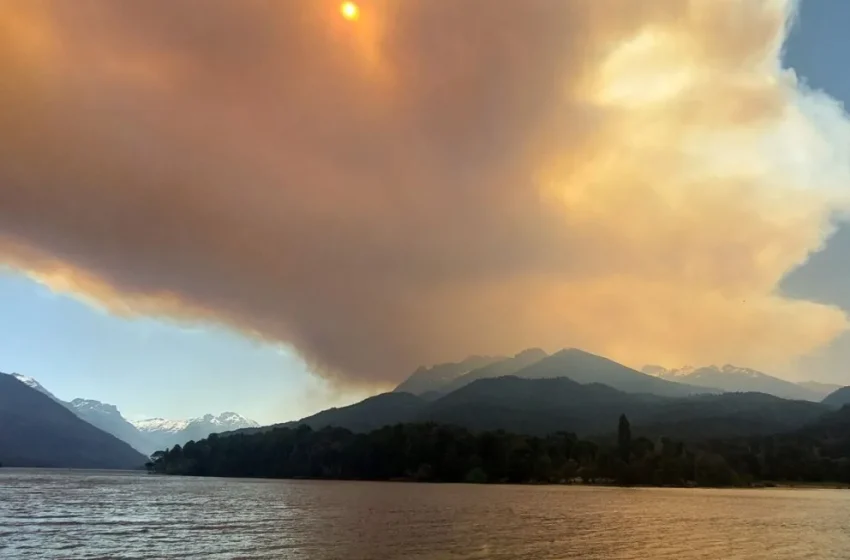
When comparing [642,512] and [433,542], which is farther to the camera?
[642,512]

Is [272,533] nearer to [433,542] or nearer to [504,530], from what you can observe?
[433,542]

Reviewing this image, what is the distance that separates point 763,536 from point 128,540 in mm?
99514

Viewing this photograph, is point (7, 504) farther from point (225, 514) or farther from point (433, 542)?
point (433, 542)

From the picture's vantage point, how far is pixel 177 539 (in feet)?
298

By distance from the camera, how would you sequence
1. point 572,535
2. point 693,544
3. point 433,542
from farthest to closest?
point 572,535 < point 693,544 < point 433,542

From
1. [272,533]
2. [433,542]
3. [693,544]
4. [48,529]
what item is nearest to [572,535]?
[693,544]

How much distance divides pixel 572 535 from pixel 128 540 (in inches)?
2616

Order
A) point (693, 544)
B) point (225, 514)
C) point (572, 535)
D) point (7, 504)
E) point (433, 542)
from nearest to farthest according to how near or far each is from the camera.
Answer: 1. point (433, 542)
2. point (693, 544)
3. point (572, 535)
4. point (225, 514)
5. point (7, 504)

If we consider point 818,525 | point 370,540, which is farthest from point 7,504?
point 818,525

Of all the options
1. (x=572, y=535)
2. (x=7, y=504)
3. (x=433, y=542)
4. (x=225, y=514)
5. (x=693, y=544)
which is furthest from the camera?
(x=7, y=504)

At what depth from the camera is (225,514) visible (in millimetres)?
130500

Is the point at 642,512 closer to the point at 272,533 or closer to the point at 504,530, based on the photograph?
the point at 504,530

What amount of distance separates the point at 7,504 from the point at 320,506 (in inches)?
2808

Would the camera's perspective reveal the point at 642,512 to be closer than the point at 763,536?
No
